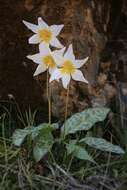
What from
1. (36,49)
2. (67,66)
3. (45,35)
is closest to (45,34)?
(45,35)

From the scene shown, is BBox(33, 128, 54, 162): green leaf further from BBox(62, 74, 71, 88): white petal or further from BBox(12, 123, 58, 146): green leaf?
BBox(62, 74, 71, 88): white petal

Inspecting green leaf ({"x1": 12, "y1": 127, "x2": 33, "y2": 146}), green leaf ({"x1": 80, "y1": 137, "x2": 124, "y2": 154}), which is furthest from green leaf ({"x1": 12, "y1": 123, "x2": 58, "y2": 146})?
green leaf ({"x1": 80, "y1": 137, "x2": 124, "y2": 154})

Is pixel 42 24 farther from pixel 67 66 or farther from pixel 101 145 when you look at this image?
pixel 101 145

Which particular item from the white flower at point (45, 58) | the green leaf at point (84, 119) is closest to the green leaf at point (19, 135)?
the green leaf at point (84, 119)

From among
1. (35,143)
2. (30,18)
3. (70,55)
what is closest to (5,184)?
(35,143)

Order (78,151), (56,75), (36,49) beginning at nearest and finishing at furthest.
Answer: (56,75) < (78,151) < (36,49)
